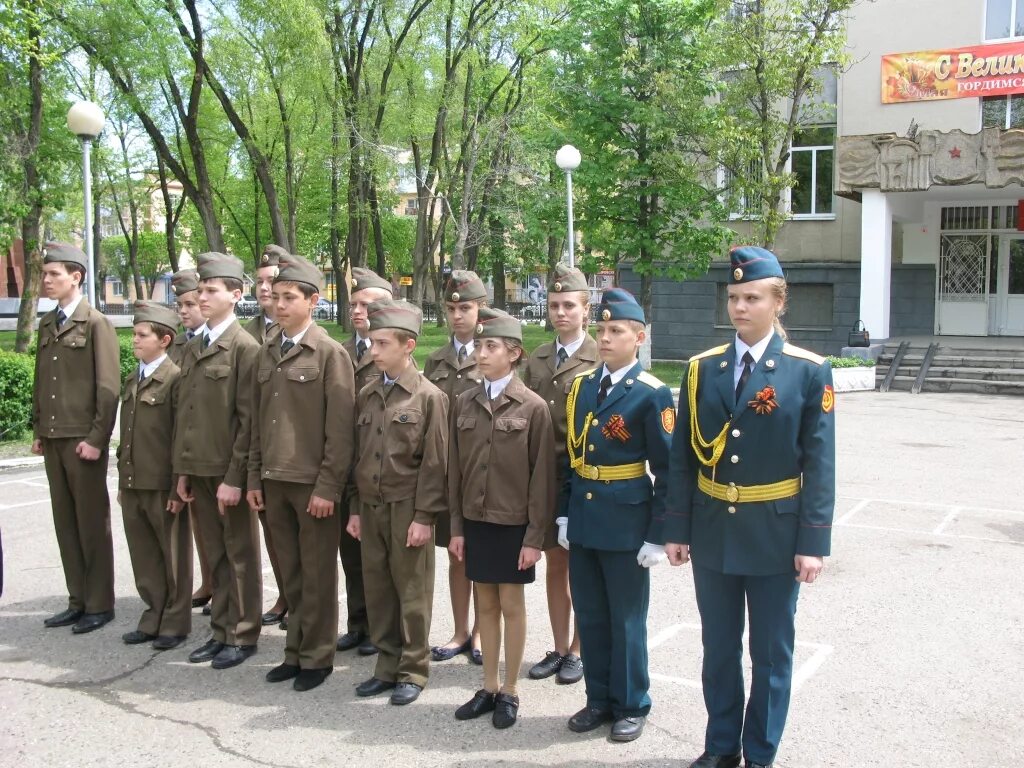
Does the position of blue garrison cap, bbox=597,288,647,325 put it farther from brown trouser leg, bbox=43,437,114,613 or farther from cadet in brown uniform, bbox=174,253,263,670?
brown trouser leg, bbox=43,437,114,613

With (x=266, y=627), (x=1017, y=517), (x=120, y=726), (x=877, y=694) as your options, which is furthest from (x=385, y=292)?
(x=1017, y=517)

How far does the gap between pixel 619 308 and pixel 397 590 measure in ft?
6.09

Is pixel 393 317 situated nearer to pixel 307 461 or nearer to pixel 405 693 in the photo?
pixel 307 461

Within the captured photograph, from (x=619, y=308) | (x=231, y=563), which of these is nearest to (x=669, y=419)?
(x=619, y=308)

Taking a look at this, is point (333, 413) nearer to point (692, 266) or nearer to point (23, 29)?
point (23, 29)

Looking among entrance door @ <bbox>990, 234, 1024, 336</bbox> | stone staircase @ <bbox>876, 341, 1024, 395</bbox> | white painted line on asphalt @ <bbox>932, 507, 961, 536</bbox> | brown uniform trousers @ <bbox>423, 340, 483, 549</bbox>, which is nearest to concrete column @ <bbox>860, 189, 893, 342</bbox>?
stone staircase @ <bbox>876, 341, 1024, 395</bbox>

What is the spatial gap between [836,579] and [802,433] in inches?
135

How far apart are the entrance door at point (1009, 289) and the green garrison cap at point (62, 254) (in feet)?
76.9

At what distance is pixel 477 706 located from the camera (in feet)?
14.8

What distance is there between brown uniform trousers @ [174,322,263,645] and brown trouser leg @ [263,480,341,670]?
34cm

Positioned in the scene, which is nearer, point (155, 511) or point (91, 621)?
point (155, 511)

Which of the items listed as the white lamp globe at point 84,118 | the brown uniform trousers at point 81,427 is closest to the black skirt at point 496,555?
the brown uniform trousers at point 81,427

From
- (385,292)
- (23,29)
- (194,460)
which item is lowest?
(194,460)

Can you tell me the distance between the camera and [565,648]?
514 centimetres
